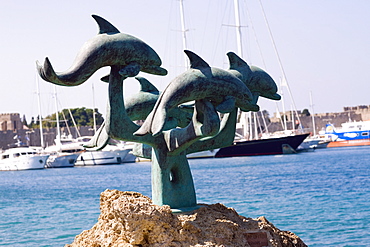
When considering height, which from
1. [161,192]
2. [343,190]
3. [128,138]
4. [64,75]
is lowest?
[343,190]

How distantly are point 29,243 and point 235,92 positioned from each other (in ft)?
25.2

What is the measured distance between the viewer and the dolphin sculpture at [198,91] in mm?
7031

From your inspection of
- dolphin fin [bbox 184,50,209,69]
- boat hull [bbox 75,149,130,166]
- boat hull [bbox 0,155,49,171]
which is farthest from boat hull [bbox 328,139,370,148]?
dolphin fin [bbox 184,50,209,69]

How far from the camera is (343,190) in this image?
22.5 m

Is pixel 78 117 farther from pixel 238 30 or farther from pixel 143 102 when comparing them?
pixel 143 102

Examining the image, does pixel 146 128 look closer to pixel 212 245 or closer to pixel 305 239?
pixel 212 245

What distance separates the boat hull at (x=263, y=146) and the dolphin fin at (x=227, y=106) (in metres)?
49.5

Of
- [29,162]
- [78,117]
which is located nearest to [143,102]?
[29,162]

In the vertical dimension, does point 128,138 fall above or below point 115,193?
above

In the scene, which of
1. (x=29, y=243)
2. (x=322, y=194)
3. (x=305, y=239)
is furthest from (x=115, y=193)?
(x=322, y=194)

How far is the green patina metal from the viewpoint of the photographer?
22.9 ft

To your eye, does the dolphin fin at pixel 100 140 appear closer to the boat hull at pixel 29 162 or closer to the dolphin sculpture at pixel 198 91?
the dolphin sculpture at pixel 198 91

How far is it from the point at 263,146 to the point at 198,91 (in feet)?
167

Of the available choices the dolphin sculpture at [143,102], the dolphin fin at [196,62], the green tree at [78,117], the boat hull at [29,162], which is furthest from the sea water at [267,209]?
the green tree at [78,117]
